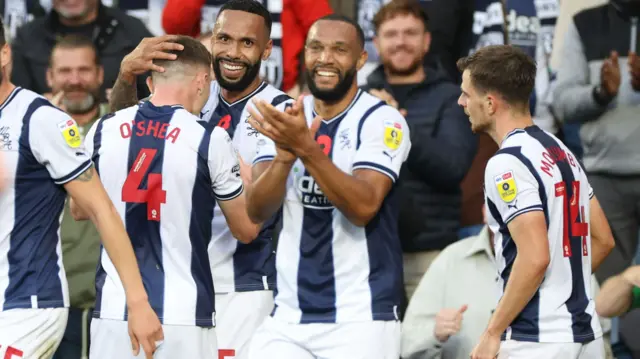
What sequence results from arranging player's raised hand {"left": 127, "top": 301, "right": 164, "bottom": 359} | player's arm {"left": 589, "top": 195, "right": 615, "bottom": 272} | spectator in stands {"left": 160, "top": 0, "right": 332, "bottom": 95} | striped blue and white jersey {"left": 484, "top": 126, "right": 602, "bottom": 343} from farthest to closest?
1. spectator in stands {"left": 160, "top": 0, "right": 332, "bottom": 95}
2. player's arm {"left": 589, "top": 195, "right": 615, "bottom": 272}
3. striped blue and white jersey {"left": 484, "top": 126, "right": 602, "bottom": 343}
4. player's raised hand {"left": 127, "top": 301, "right": 164, "bottom": 359}

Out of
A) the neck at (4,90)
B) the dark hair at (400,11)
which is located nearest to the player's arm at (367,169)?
the neck at (4,90)

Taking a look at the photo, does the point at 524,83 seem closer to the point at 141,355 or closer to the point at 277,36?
the point at 141,355

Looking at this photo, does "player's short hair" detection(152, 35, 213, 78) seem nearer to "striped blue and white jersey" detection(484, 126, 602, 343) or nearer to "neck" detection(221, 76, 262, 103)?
"neck" detection(221, 76, 262, 103)

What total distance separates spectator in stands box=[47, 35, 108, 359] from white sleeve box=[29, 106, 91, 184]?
2720 millimetres

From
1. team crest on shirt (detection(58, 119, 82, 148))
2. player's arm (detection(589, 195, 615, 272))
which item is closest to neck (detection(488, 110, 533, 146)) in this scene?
player's arm (detection(589, 195, 615, 272))

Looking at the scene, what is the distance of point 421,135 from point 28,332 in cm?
326

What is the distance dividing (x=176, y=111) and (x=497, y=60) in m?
1.48

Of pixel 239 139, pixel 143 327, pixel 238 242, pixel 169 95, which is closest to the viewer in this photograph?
pixel 143 327

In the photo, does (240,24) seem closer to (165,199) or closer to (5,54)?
(165,199)

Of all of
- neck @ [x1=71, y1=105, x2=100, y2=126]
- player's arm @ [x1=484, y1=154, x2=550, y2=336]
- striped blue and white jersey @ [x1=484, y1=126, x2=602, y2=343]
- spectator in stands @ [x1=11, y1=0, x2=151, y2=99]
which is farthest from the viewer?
spectator in stands @ [x1=11, y1=0, x2=151, y2=99]

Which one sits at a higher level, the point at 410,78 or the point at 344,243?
the point at 410,78

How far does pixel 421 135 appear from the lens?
786 cm

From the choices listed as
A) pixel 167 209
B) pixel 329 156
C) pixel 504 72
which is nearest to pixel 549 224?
pixel 504 72

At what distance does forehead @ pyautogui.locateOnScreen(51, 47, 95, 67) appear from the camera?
8539mm
